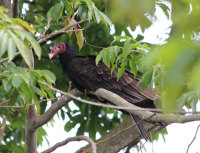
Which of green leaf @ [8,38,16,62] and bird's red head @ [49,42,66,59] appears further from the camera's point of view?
bird's red head @ [49,42,66,59]

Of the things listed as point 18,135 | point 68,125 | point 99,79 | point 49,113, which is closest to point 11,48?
point 49,113

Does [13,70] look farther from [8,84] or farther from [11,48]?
[11,48]

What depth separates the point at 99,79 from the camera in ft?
11.6

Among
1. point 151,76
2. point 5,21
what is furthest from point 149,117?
point 5,21

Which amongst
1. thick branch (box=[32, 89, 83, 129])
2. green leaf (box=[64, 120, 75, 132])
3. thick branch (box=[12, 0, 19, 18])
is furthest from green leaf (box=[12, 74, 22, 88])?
green leaf (box=[64, 120, 75, 132])

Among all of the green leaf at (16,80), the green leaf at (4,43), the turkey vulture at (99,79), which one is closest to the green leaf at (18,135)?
the turkey vulture at (99,79)

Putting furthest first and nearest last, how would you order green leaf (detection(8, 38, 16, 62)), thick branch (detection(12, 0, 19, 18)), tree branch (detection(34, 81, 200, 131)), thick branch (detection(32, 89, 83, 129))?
thick branch (detection(32, 89, 83, 129))
thick branch (detection(12, 0, 19, 18))
tree branch (detection(34, 81, 200, 131))
green leaf (detection(8, 38, 16, 62))

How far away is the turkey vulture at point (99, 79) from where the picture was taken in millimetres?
3135

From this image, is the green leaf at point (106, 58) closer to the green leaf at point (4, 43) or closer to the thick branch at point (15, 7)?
the green leaf at point (4, 43)

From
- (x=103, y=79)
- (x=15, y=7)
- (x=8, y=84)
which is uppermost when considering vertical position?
(x=15, y=7)

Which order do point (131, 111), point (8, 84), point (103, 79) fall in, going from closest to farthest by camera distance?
point (131, 111) < point (8, 84) < point (103, 79)

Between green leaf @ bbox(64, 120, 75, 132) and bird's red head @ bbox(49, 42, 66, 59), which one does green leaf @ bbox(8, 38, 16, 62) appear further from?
green leaf @ bbox(64, 120, 75, 132)

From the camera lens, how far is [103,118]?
15.3ft

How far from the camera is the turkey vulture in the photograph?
3.13m
